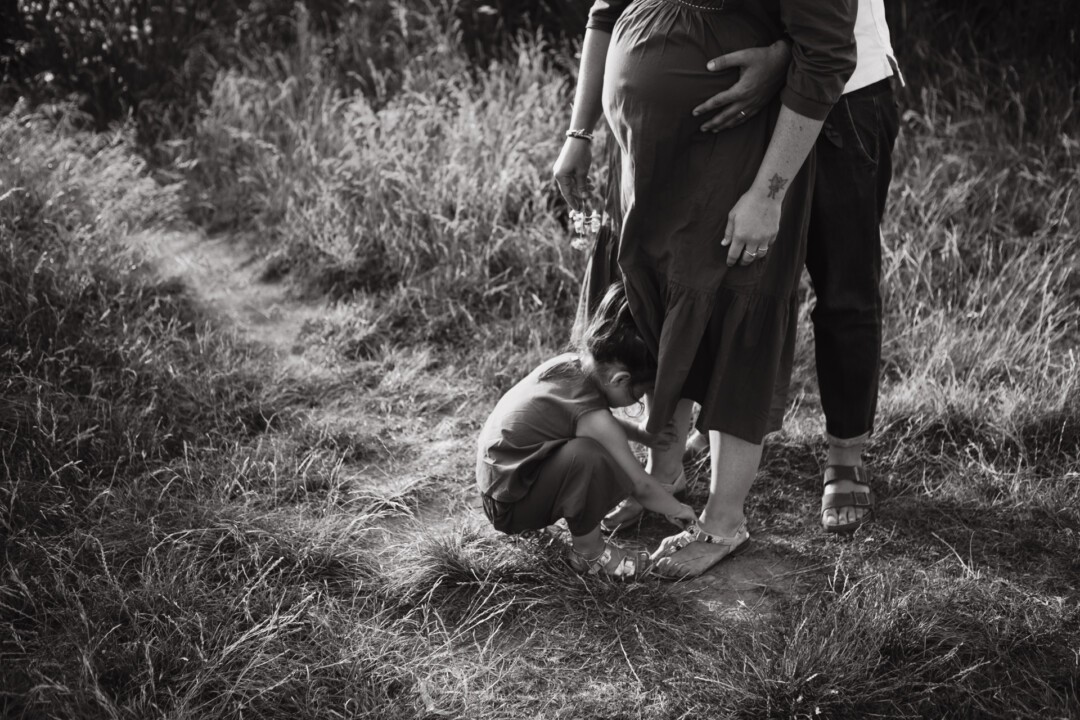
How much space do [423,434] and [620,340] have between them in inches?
39.5

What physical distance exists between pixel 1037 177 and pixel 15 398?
3721 millimetres

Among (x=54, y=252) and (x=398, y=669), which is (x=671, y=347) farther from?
(x=54, y=252)

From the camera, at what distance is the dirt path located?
8.64 feet

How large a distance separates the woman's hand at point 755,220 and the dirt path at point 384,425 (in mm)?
905

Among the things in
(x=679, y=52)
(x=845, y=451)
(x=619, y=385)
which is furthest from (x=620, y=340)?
(x=845, y=451)

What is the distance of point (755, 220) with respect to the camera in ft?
6.91

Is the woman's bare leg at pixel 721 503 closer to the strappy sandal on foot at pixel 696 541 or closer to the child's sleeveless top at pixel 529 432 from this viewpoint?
the strappy sandal on foot at pixel 696 541

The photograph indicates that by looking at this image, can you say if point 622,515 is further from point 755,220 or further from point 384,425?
point 755,220

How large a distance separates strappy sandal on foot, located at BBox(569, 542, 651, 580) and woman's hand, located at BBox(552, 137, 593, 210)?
35.3 inches

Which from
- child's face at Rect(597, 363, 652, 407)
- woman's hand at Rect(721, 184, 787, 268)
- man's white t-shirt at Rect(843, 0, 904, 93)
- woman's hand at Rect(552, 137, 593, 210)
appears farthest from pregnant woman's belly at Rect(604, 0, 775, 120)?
child's face at Rect(597, 363, 652, 407)

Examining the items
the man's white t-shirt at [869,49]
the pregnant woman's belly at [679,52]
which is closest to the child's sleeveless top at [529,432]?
the pregnant woman's belly at [679,52]

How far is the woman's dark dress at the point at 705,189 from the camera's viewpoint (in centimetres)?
204

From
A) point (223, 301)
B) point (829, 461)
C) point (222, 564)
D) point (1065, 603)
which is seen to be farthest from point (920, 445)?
point (223, 301)

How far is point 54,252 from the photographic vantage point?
11.9ft
